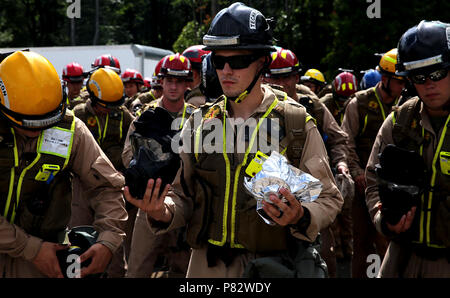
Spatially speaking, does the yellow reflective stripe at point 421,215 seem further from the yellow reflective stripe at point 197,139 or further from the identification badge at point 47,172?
the identification badge at point 47,172

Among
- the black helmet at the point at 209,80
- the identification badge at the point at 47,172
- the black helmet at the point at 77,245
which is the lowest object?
the black helmet at the point at 77,245

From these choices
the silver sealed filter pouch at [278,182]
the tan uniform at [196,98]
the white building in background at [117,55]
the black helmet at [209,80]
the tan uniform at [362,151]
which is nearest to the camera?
the silver sealed filter pouch at [278,182]

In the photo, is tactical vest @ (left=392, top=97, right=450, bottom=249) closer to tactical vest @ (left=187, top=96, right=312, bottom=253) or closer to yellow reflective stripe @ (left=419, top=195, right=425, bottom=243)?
yellow reflective stripe @ (left=419, top=195, right=425, bottom=243)

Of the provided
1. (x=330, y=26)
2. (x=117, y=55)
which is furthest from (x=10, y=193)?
(x=330, y=26)

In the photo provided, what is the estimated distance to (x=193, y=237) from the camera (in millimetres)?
3287

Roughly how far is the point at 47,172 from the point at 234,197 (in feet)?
3.69

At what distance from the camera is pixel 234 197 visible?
3.15 meters

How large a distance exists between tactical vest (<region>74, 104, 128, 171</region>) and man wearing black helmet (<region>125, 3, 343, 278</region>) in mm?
4202

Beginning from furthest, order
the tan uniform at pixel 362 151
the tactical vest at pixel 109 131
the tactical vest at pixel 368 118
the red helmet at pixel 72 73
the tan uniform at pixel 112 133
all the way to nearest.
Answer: the red helmet at pixel 72 73
the tactical vest at pixel 109 131
the tan uniform at pixel 112 133
the tactical vest at pixel 368 118
the tan uniform at pixel 362 151

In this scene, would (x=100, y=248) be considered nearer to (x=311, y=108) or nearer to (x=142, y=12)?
(x=311, y=108)

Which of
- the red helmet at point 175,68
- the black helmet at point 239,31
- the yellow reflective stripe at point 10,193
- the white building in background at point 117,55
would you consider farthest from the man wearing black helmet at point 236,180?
the white building in background at point 117,55

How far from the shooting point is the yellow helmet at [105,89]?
7.37 metres
